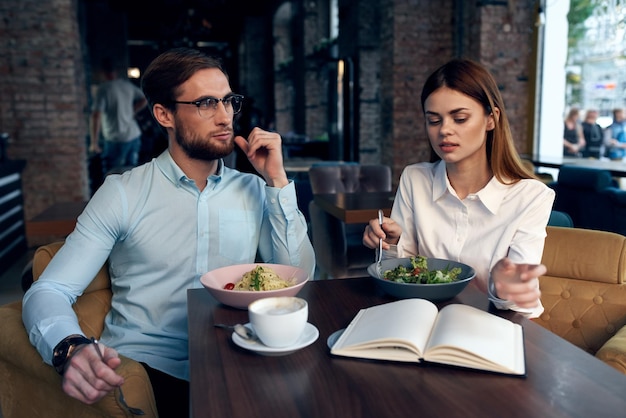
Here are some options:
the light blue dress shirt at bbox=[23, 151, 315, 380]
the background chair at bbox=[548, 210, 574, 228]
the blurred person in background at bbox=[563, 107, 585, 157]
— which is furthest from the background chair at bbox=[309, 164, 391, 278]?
the blurred person in background at bbox=[563, 107, 585, 157]

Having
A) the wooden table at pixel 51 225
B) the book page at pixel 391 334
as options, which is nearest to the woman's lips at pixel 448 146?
the book page at pixel 391 334

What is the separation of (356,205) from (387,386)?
7.68ft

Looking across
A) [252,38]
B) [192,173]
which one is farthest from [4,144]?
[252,38]

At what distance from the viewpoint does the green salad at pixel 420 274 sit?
4.64 ft

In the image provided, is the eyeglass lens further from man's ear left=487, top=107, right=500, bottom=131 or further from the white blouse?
man's ear left=487, top=107, right=500, bottom=131

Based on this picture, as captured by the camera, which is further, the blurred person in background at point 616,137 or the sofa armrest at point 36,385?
the blurred person in background at point 616,137

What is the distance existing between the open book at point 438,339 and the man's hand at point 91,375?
45cm

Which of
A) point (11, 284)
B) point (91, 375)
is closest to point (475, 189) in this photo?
point (91, 375)

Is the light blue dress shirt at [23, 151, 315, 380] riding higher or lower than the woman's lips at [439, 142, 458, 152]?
lower

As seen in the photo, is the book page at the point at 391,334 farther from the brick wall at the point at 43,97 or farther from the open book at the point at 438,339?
the brick wall at the point at 43,97

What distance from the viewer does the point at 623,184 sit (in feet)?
16.5

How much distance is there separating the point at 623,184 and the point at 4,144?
547 centimetres

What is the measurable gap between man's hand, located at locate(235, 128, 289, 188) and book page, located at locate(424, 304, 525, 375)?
0.76 m

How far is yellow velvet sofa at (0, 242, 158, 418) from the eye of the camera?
49.5 inches
